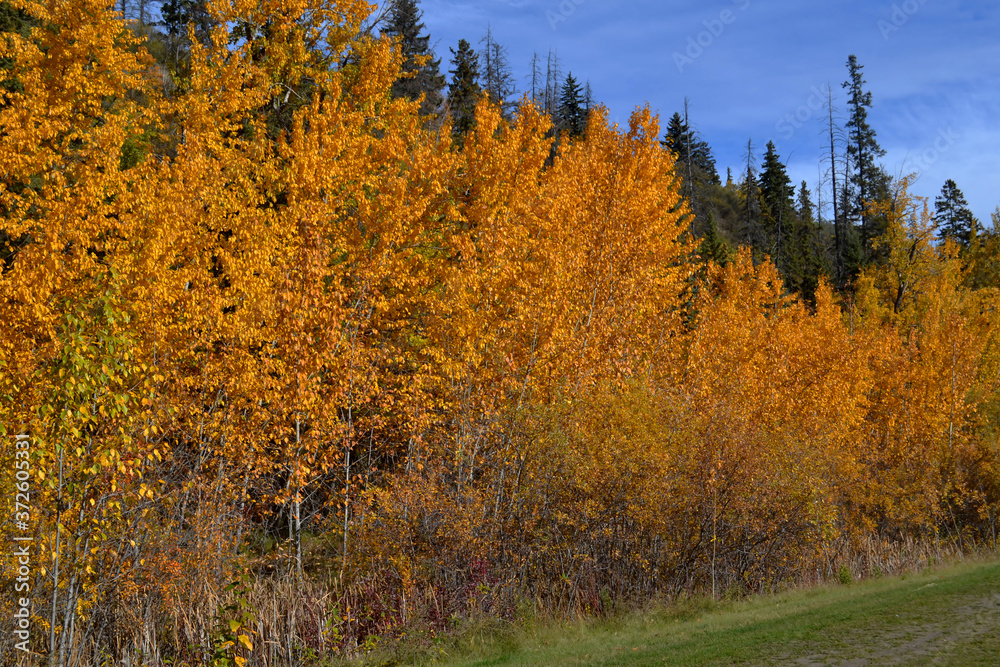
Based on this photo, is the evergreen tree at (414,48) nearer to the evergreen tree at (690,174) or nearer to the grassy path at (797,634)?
the evergreen tree at (690,174)

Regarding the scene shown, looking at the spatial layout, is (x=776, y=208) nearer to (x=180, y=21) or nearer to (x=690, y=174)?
(x=690, y=174)

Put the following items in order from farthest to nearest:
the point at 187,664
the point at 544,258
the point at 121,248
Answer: the point at 544,258, the point at 121,248, the point at 187,664

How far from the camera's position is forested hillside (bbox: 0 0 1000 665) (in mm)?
9070

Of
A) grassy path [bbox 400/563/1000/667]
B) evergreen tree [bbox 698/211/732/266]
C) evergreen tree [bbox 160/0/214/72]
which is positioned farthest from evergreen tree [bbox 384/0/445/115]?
grassy path [bbox 400/563/1000/667]

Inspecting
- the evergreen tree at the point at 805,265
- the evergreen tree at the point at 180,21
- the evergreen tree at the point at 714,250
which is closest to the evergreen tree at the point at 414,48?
the evergreen tree at the point at 180,21

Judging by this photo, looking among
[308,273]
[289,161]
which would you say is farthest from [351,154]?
[308,273]

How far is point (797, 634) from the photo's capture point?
30.0 ft

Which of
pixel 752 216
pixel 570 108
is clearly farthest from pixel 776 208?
pixel 570 108

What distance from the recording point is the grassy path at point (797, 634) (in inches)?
314

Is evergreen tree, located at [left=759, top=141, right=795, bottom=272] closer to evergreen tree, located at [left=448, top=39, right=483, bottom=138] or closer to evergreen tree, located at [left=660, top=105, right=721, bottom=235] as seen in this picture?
evergreen tree, located at [left=660, top=105, right=721, bottom=235]

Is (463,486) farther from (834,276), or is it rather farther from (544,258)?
(834,276)

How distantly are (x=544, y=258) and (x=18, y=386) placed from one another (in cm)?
968

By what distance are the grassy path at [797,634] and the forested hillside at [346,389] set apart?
1.06 m

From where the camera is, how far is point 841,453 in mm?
18109
